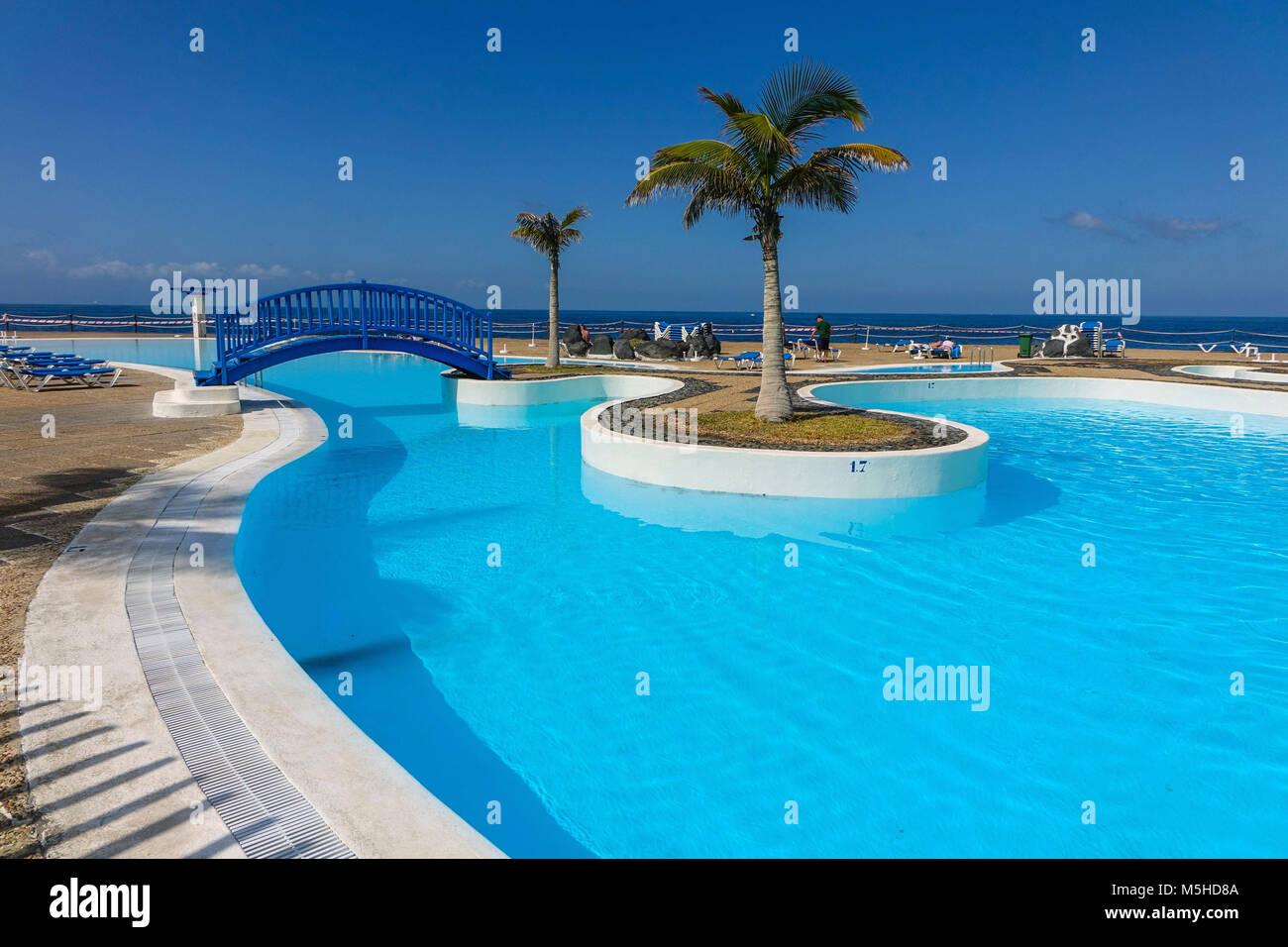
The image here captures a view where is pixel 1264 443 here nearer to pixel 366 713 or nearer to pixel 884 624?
pixel 884 624

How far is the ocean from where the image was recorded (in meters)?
41.2

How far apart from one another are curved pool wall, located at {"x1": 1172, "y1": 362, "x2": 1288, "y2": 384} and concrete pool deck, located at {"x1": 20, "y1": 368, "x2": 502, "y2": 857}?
29169 mm

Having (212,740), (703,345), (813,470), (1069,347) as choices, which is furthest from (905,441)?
(1069,347)

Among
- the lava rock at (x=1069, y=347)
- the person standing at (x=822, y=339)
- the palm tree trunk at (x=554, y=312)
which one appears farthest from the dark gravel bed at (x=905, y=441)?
the lava rock at (x=1069, y=347)

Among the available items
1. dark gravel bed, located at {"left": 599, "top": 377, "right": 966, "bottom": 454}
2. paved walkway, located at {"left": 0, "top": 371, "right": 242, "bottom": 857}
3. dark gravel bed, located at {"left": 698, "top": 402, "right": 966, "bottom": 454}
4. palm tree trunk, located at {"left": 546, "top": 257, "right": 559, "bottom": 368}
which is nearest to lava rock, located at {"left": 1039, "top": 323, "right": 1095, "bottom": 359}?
dark gravel bed, located at {"left": 599, "top": 377, "right": 966, "bottom": 454}

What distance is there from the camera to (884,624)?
6.77 metres

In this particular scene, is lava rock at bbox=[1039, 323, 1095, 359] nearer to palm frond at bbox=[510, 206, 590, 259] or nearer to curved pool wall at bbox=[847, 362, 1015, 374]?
curved pool wall at bbox=[847, 362, 1015, 374]

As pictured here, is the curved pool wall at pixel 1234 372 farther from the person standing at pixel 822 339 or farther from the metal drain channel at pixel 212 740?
the metal drain channel at pixel 212 740

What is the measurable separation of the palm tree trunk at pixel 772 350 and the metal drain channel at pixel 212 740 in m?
9.06

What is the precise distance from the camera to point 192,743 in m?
3.86

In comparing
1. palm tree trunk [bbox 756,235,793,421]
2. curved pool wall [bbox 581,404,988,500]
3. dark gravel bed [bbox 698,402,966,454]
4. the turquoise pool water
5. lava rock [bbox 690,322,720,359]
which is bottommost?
the turquoise pool water

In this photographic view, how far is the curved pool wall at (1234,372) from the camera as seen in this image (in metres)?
24.4
